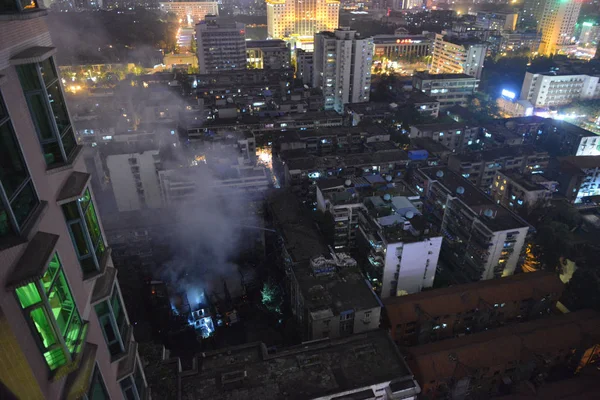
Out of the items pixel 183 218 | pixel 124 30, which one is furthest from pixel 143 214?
pixel 124 30

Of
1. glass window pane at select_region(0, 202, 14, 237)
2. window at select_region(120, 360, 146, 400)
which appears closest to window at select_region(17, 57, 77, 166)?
glass window pane at select_region(0, 202, 14, 237)

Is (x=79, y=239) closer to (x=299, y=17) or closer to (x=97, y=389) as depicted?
(x=97, y=389)

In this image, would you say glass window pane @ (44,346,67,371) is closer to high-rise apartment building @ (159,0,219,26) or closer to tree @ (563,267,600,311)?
tree @ (563,267,600,311)

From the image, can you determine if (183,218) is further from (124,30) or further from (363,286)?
(124,30)

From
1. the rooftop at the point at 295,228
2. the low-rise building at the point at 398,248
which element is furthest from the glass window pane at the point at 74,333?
the low-rise building at the point at 398,248

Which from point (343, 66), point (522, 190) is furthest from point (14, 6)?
point (343, 66)

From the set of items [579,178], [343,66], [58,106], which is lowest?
[579,178]

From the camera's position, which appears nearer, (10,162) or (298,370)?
(10,162)

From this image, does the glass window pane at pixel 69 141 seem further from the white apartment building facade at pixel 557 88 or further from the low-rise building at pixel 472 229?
the white apartment building facade at pixel 557 88
